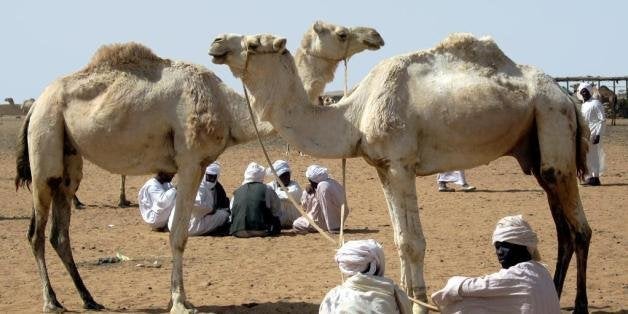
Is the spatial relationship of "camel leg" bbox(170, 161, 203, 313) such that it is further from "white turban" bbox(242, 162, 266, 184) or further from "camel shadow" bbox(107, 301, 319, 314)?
"white turban" bbox(242, 162, 266, 184)

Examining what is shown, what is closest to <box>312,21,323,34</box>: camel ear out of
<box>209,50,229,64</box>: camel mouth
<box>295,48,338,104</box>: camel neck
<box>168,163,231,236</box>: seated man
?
<box>295,48,338,104</box>: camel neck

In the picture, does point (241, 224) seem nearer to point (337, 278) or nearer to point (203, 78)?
point (337, 278)

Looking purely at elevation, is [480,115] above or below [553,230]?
above

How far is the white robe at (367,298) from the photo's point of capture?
515cm

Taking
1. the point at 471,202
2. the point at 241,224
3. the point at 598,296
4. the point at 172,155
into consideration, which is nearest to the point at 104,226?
the point at 241,224

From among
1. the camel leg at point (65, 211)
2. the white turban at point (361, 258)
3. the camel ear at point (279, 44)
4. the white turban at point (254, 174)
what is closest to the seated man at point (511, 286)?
the white turban at point (361, 258)

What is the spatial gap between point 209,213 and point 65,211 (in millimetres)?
4515

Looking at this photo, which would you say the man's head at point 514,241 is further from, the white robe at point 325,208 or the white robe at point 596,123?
the white robe at point 596,123

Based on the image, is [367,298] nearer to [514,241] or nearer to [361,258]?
[361,258]

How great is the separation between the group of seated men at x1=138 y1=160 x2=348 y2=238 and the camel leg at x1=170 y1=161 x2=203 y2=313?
4.93 metres

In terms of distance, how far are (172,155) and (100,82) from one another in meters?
0.91

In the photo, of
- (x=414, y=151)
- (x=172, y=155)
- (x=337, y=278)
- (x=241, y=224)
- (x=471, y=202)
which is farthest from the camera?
(x=471, y=202)

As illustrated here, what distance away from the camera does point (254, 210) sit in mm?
13359

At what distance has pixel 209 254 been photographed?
39.9ft
